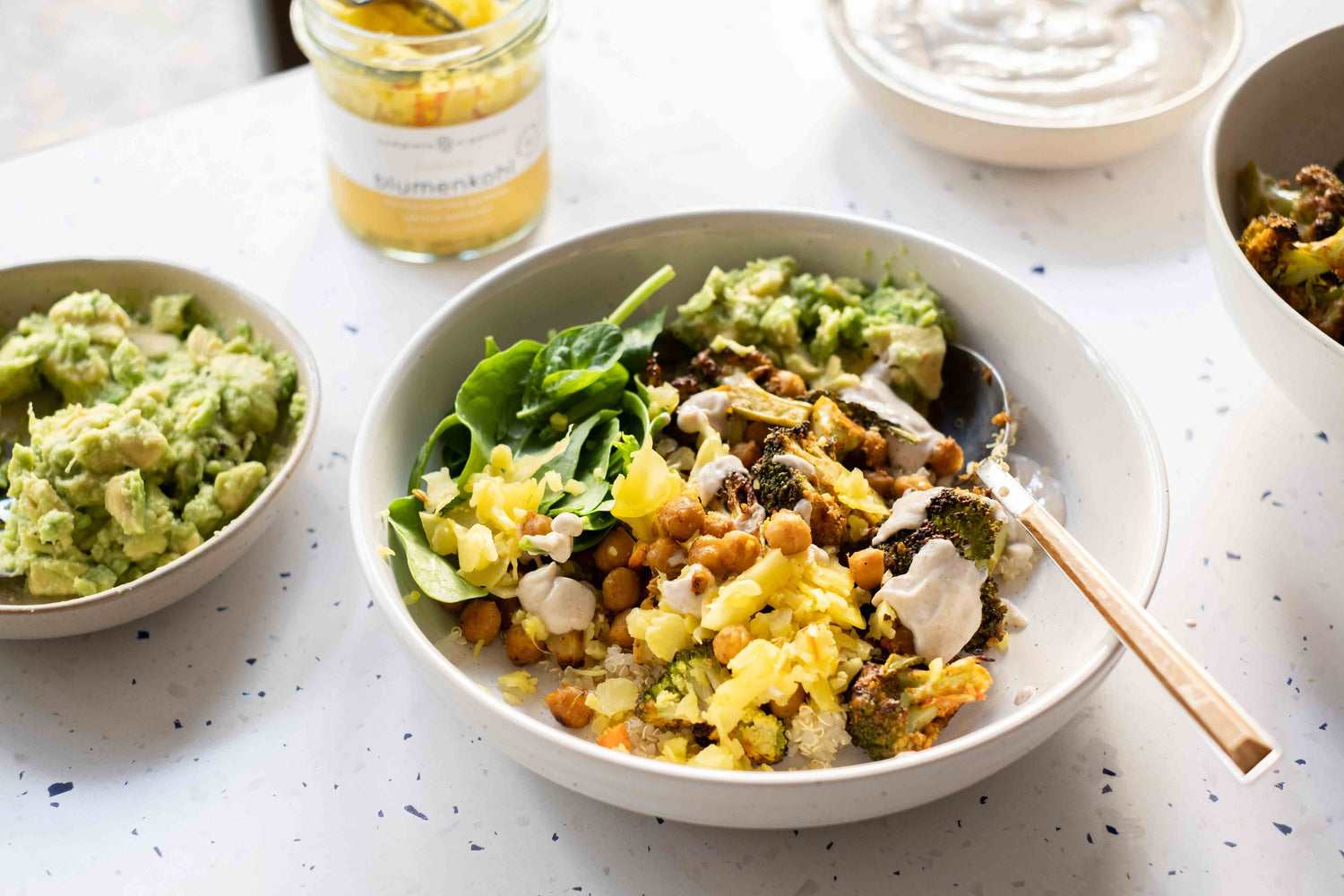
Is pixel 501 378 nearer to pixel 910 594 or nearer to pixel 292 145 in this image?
pixel 910 594

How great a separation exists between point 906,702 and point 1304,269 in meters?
0.81

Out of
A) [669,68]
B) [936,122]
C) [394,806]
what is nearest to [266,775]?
[394,806]

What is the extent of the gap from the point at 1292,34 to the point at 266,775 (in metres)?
2.39

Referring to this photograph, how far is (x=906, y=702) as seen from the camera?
1.15m

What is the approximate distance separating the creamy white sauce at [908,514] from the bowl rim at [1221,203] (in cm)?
49

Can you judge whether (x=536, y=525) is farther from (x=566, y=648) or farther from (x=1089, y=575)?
(x=1089, y=575)

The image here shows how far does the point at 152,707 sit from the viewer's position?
4.41 feet

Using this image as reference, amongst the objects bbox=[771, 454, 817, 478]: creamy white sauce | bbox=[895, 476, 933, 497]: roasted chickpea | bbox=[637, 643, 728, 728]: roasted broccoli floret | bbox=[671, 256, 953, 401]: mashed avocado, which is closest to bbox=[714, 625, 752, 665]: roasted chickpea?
bbox=[637, 643, 728, 728]: roasted broccoli floret

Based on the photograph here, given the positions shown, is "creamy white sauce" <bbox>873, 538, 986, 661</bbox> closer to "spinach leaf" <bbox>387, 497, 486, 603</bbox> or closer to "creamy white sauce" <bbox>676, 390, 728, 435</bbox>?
"creamy white sauce" <bbox>676, 390, 728, 435</bbox>

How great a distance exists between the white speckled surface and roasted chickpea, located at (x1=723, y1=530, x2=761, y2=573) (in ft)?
0.96

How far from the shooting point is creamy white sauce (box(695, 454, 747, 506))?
134cm

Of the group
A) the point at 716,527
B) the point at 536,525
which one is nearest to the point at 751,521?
the point at 716,527

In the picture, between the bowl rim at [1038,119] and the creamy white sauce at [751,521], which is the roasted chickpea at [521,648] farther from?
the bowl rim at [1038,119]

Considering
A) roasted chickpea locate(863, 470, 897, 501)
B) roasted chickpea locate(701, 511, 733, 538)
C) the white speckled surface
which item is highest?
roasted chickpea locate(701, 511, 733, 538)
